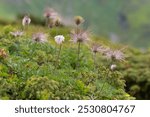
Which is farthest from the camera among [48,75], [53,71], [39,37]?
[39,37]

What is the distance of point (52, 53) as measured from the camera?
11.2 m

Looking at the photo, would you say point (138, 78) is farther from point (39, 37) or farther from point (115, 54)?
point (115, 54)

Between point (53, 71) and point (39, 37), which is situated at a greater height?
point (39, 37)

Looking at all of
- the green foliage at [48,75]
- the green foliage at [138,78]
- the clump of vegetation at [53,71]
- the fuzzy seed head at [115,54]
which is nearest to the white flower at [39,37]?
the clump of vegetation at [53,71]

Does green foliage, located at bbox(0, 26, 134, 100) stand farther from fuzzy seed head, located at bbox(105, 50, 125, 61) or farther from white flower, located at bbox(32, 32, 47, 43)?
fuzzy seed head, located at bbox(105, 50, 125, 61)

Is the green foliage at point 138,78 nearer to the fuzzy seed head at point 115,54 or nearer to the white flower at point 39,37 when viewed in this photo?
the white flower at point 39,37

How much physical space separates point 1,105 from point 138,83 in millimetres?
8382

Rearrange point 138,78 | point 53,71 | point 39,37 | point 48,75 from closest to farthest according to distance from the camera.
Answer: point 48,75 → point 53,71 → point 39,37 → point 138,78

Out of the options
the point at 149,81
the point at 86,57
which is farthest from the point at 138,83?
the point at 86,57

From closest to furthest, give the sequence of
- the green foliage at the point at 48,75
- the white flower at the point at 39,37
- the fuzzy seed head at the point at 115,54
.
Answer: the green foliage at the point at 48,75 → the fuzzy seed head at the point at 115,54 → the white flower at the point at 39,37

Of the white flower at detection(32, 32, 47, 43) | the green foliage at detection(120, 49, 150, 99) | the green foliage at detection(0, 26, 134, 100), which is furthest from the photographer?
the green foliage at detection(120, 49, 150, 99)

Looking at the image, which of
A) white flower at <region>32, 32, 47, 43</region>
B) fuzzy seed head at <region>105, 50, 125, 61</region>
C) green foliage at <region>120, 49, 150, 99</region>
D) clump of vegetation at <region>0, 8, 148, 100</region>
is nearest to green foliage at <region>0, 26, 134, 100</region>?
clump of vegetation at <region>0, 8, 148, 100</region>

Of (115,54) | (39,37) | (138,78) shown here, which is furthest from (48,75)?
(138,78)

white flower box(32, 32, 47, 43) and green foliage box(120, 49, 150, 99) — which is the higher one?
white flower box(32, 32, 47, 43)
